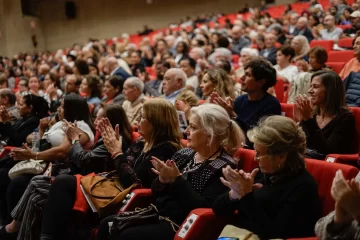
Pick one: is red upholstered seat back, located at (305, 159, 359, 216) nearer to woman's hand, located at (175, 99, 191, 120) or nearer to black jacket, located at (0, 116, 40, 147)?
woman's hand, located at (175, 99, 191, 120)

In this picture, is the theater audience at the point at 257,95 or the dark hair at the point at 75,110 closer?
the theater audience at the point at 257,95

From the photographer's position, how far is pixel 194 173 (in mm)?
2312

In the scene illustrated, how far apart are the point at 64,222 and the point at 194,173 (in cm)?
81

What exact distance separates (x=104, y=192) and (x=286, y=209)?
111cm

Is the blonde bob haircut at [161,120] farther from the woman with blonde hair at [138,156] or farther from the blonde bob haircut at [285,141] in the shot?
the blonde bob haircut at [285,141]

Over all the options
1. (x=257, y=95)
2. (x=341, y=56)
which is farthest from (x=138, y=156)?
(x=341, y=56)

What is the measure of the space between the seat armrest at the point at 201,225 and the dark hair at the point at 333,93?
3.07ft

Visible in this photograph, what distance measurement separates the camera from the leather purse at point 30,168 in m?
Result: 3.38

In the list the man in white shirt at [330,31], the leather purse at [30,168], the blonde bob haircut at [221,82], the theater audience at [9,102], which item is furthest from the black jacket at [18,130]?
the man in white shirt at [330,31]

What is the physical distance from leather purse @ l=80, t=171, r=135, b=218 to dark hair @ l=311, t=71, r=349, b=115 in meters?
1.06

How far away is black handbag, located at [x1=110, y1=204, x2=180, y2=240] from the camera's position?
7.63 ft

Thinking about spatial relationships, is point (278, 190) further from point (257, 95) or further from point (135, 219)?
point (257, 95)

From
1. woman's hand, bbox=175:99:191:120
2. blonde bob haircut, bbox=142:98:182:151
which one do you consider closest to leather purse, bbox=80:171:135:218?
blonde bob haircut, bbox=142:98:182:151

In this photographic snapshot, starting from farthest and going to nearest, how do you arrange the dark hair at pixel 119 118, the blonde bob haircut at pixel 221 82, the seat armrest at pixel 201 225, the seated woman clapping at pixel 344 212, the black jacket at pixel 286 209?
the blonde bob haircut at pixel 221 82
the dark hair at pixel 119 118
the seat armrest at pixel 201 225
the black jacket at pixel 286 209
the seated woman clapping at pixel 344 212
